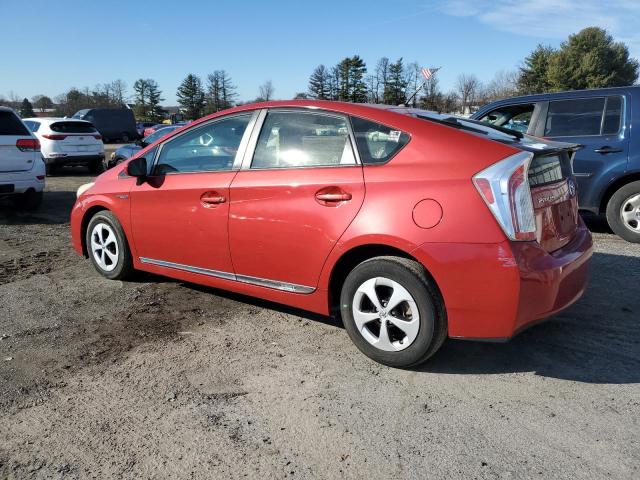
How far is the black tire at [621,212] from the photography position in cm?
639

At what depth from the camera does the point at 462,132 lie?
10.6 feet

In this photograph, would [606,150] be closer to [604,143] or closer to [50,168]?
[604,143]

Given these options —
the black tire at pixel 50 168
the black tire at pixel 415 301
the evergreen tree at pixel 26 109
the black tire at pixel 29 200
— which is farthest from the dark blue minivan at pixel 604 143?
the evergreen tree at pixel 26 109

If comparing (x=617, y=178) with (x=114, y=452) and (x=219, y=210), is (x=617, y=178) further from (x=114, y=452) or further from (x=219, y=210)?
(x=114, y=452)

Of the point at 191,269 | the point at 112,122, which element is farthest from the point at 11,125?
the point at 112,122

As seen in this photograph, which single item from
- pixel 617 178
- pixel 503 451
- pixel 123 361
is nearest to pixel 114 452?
pixel 123 361

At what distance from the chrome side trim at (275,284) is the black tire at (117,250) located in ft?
4.79

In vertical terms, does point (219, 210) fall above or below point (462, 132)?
below

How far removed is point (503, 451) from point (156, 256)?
3.19 m

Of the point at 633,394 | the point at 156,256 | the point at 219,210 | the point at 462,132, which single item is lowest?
the point at 633,394

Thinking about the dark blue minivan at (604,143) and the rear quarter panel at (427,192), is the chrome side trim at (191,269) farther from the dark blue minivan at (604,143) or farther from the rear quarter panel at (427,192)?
the dark blue minivan at (604,143)

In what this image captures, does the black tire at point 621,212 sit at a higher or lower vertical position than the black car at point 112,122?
lower

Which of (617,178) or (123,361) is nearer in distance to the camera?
(123,361)

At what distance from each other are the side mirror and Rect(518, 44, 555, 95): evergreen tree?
6293cm
